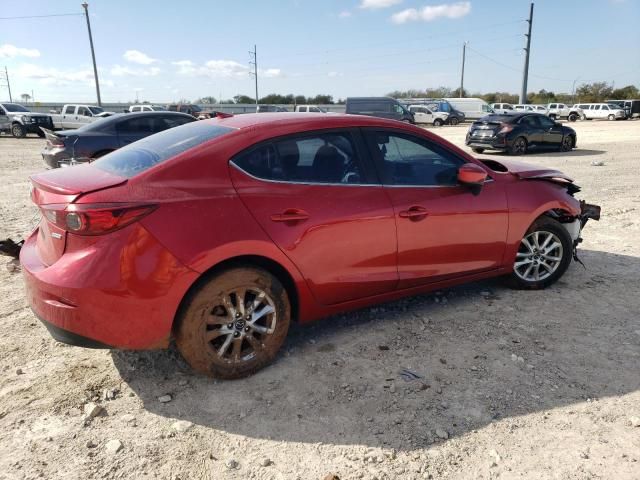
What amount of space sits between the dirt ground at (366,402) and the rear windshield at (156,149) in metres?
1.31

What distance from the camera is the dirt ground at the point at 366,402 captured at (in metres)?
2.48

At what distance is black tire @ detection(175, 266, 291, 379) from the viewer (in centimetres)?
295

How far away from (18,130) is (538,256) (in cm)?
2983

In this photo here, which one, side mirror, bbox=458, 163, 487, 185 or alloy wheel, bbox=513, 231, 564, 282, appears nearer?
side mirror, bbox=458, 163, 487, 185

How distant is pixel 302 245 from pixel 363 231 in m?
0.49

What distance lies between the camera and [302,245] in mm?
3211

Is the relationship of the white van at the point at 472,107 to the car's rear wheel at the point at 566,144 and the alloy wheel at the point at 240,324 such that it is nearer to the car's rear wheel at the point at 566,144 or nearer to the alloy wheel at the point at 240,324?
the car's rear wheel at the point at 566,144

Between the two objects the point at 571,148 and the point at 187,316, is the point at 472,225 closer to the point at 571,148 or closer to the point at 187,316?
the point at 187,316

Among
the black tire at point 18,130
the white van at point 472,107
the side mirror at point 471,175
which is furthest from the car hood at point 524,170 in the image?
the white van at point 472,107

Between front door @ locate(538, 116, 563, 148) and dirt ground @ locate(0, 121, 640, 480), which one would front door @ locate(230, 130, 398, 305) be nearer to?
dirt ground @ locate(0, 121, 640, 480)

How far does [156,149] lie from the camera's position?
3.32 metres

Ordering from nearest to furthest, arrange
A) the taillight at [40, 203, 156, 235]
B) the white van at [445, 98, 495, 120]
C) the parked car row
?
the taillight at [40, 203, 156, 235] < the parked car row < the white van at [445, 98, 495, 120]

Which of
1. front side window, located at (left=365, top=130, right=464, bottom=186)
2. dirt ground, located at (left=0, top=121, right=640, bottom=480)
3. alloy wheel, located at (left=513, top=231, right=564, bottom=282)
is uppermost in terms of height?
front side window, located at (left=365, top=130, right=464, bottom=186)

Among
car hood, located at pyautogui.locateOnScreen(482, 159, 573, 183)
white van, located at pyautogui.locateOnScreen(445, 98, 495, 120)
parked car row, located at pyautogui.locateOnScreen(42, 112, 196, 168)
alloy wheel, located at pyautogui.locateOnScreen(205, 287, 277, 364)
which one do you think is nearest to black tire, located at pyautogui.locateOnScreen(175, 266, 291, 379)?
alloy wheel, located at pyautogui.locateOnScreen(205, 287, 277, 364)
